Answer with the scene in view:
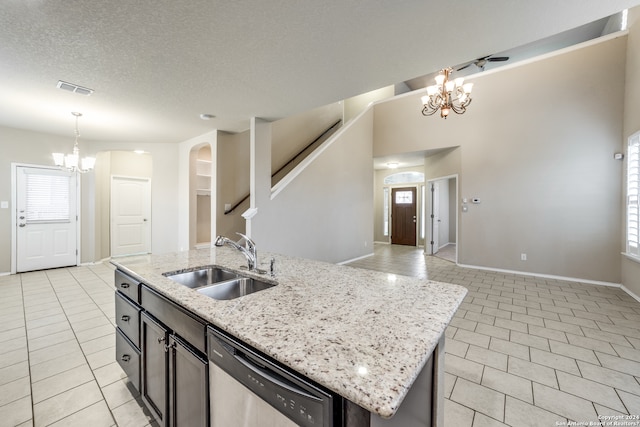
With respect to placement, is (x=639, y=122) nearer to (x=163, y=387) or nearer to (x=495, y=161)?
(x=495, y=161)

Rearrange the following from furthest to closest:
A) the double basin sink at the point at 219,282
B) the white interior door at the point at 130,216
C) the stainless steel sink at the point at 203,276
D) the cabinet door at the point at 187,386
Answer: the white interior door at the point at 130,216, the stainless steel sink at the point at 203,276, the double basin sink at the point at 219,282, the cabinet door at the point at 187,386

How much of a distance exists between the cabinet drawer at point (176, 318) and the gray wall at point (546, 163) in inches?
229

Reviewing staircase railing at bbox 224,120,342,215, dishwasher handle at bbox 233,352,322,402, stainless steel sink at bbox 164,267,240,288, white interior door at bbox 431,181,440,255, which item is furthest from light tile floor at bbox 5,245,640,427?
white interior door at bbox 431,181,440,255

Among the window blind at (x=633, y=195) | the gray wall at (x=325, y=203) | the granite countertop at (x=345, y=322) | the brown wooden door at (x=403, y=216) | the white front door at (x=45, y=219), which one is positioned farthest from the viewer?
the brown wooden door at (x=403, y=216)

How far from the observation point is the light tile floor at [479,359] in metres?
1.71

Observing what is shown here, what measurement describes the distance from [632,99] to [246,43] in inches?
214

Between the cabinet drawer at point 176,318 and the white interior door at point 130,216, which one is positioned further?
the white interior door at point 130,216

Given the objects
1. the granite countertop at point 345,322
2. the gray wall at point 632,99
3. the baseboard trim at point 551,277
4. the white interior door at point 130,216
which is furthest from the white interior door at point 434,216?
the white interior door at point 130,216

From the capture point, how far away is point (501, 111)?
5.24 m

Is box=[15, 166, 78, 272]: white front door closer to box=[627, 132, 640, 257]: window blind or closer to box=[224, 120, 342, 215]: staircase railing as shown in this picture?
box=[224, 120, 342, 215]: staircase railing

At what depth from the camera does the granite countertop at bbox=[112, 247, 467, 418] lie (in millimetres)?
677

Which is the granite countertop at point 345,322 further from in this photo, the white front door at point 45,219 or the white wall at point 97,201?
the white front door at point 45,219

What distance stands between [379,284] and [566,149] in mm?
5291

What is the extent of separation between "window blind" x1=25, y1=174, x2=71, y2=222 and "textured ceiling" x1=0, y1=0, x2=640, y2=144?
7.67 feet
